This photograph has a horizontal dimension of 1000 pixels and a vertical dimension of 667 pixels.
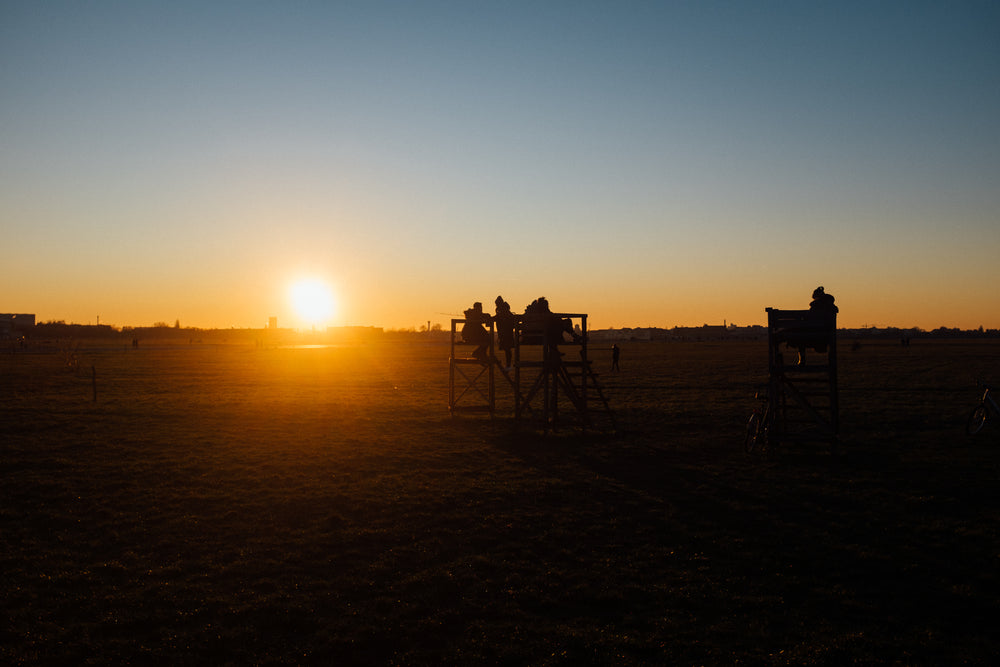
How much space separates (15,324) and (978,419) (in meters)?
177

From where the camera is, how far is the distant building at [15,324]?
125 meters

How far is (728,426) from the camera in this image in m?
20.5

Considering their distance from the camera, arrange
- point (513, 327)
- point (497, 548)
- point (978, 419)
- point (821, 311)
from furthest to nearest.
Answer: point (513, 327)
point (978, 419)
point (821, 311)
point (497, 548)

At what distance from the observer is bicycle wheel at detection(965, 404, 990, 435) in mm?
17781

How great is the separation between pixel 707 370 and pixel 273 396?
31768mm

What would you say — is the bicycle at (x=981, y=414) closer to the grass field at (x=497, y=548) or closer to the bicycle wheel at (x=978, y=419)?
the bicycle wheel at (x=978, y=419)

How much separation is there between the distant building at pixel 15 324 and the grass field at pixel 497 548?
131m

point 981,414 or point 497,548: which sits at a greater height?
point 981,414

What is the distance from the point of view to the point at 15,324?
486 ft

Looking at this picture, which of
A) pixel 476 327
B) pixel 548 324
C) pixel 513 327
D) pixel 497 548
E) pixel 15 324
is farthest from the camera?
pixel 15 324

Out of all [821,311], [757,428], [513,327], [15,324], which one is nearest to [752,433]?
[757,428]

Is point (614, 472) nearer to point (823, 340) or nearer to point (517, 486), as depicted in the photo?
point (517, 486)

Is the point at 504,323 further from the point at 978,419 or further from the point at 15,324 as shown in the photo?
the point at 15,324

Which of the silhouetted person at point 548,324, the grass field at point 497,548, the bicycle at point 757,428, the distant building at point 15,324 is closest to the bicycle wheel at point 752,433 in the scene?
the bicycle at point 757,428
